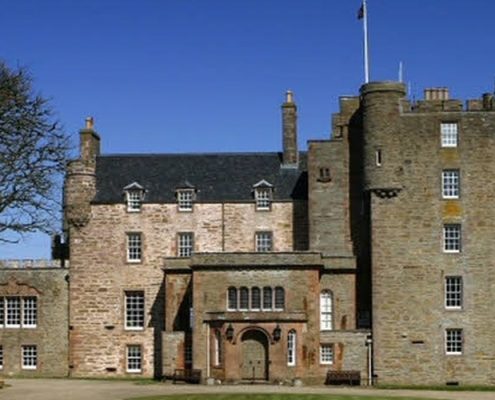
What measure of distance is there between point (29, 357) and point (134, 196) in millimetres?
11665

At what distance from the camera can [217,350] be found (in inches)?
2274

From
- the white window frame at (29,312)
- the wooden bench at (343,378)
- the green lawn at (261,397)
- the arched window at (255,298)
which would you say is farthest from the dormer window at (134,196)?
the green lawn at (261,397)

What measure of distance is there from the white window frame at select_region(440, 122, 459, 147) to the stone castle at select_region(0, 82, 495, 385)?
0.26 feet

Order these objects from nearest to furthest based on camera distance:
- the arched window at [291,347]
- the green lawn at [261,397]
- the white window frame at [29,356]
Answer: the green lawn at [261,397]
the arched window at [291,347]
the white window frame at [29,356]

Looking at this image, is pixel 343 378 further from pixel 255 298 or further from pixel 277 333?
pixel 255 298

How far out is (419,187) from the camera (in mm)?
59594

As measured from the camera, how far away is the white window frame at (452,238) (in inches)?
2331

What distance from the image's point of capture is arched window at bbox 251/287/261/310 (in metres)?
58.1

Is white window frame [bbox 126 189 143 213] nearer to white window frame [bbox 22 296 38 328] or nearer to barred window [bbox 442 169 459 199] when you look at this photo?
white window frame [bbox 22 296 38 328]

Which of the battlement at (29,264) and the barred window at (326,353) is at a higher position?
the battlement at (29,264)

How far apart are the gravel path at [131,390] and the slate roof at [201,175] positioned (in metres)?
13.5

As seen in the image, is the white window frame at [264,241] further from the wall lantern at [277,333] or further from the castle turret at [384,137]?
the wall lantern at [277,333]

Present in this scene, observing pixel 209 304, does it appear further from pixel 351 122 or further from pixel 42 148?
pixel 42 148

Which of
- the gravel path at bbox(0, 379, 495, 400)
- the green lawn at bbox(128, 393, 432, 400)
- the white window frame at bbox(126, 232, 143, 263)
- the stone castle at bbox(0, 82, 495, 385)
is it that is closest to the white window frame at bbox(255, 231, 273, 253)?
the stone castle at bbox(0, 82, 495, 385)
